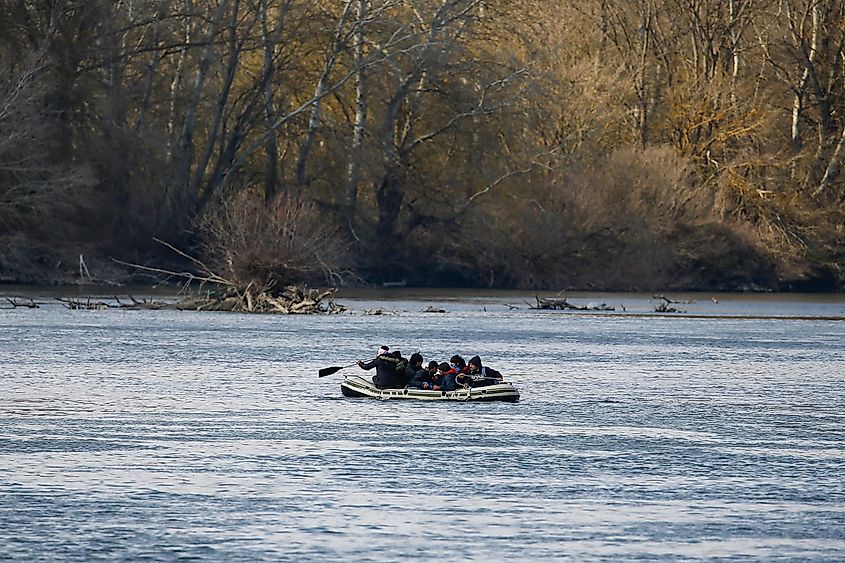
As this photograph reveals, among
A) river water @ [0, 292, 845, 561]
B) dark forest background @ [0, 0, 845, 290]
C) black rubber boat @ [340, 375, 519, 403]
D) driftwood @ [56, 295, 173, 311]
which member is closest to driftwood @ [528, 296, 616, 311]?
dark forest background @ [0, 0, 845, 290]

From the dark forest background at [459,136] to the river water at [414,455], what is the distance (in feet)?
85.8

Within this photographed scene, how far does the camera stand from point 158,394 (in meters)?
28.8

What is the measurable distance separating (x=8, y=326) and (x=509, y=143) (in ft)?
102

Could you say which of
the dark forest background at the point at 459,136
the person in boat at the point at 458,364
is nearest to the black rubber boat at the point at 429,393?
the person in boat at the point at 458,364

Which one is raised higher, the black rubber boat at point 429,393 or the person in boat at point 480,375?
the person in boat at point 480,375

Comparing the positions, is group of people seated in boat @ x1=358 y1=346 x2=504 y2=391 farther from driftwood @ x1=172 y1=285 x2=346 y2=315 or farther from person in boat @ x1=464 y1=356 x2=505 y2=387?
driftwood @ x1=172 y1=285 x2=346 y2=315

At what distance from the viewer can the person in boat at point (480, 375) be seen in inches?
1122

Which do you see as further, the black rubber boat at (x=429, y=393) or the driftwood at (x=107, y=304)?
the driftwood at (x=107, y=304)

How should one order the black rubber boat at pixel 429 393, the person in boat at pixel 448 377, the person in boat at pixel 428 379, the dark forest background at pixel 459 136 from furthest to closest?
the dark forest background at pixel 459 136 → the person in boat at pixel 428 379 → the person in boat at pixel 448 377 → the black rubber boat at pixel 429 393

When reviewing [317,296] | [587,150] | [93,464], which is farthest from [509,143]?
[93,464]

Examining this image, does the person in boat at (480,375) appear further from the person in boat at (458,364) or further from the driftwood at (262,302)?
the driftwood at (262,302)

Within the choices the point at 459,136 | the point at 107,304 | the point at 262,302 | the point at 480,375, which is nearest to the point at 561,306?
the point at 262,302

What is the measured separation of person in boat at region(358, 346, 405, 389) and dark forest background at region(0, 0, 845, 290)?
35256mm

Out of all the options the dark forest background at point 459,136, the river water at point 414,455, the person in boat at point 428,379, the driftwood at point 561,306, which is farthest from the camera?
the dark forest background at point 459,136
